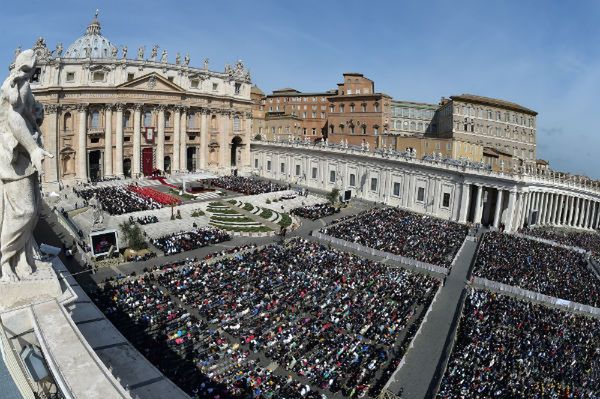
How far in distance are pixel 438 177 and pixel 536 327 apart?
3217cm

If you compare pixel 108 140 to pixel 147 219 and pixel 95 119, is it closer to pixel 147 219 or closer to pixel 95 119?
pixel 95 119

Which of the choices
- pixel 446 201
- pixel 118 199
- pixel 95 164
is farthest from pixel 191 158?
pixel 446 201

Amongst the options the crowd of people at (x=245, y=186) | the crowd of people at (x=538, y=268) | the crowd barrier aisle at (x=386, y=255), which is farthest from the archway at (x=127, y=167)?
the crowd of people at (x=538, y=268)

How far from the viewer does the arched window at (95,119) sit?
62031mm

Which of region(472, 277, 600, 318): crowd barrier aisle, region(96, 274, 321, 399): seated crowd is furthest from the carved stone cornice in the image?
region(472, 277, 600, 318): crowd barrier aisle

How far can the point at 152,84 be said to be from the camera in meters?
65.4

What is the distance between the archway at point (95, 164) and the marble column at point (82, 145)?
206cm

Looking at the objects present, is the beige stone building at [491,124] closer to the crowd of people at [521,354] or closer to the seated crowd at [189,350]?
the crowd of people at [521,354]

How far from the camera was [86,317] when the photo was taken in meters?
10.2

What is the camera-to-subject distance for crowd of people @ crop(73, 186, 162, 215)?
45031 mm

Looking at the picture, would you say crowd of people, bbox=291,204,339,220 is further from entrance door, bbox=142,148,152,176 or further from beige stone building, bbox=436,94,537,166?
beige stone building, bbox=436,94,537,166

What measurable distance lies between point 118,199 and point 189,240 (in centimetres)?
1626

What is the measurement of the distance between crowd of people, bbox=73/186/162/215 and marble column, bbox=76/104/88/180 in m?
5.44

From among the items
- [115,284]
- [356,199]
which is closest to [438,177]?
[356,199]
